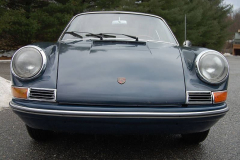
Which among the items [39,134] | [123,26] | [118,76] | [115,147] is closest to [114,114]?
[118,76]

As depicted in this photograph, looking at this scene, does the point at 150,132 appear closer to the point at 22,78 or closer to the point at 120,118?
the point at 120,118

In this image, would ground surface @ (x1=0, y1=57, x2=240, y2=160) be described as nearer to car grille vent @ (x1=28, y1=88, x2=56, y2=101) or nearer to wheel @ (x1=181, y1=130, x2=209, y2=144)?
wheel @ (x1=181, y1=130, x2=209, y2=144)

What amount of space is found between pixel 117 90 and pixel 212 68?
2.49 ft

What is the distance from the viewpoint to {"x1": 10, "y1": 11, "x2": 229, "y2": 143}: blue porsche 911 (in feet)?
4.85

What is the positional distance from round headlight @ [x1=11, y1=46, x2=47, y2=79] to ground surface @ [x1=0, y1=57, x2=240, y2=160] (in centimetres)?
69

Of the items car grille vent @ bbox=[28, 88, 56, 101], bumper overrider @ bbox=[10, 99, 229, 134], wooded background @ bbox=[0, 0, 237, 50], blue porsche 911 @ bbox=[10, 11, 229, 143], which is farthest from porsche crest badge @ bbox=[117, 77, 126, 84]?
wooded background @ bbox=[0, 0, 237, 50]

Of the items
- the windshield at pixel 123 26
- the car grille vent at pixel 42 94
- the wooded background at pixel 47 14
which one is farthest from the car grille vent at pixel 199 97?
the wooded background at pixel 47 14

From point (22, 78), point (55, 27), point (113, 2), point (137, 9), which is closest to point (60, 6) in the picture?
point (55, 27)

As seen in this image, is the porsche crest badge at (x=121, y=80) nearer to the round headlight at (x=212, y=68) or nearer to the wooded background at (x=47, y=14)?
the round headlight at (x=212, y=68)

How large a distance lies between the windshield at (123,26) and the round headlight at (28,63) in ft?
2.49

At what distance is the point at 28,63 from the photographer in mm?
1650

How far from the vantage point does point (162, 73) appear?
168 centimetres

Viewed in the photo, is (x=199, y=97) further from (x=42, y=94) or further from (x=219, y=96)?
(x=42, y=94)

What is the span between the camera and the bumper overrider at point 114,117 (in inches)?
57.4
